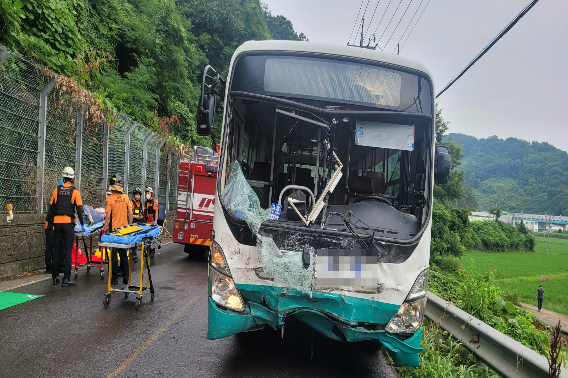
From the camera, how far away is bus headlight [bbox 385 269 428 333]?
161 inches

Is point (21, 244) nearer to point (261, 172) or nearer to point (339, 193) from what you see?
point (261, 172)

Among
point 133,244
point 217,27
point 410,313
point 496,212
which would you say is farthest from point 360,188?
point 496,212

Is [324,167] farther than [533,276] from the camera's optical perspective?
No

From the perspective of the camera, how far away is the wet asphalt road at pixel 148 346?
436cm

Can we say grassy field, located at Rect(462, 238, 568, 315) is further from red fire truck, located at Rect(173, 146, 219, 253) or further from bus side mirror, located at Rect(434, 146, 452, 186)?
bus side mirror, located at Rect(434, 146, 452, 186)

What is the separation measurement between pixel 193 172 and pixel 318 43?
860 centimetres

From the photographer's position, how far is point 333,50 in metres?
4.82

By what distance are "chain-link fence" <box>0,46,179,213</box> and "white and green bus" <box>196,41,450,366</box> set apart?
5.63 meters

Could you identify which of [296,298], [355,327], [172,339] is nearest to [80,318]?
[172,339]

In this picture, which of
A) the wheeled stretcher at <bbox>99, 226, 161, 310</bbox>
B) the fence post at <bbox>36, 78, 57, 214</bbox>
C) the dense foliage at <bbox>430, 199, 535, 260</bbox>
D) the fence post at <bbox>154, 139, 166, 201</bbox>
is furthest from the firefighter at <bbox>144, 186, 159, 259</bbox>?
the dense foliage at <bbox>430, 199, 535, 260</bbox>

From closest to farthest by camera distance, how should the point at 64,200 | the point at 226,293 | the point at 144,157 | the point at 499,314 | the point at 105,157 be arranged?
the point at 226,293, the point at 499,314, the point at 64,200, the point at 105,157, the point at 144,157

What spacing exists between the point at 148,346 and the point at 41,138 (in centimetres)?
664

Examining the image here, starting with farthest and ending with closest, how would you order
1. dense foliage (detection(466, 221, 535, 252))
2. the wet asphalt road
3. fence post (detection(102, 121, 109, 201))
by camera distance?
dense foliage (detection(466, 221, 535, 252))
fence post (detection(102, 121, 109, 201))
the wet asphalt road

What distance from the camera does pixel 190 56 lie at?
27703 millimetres
